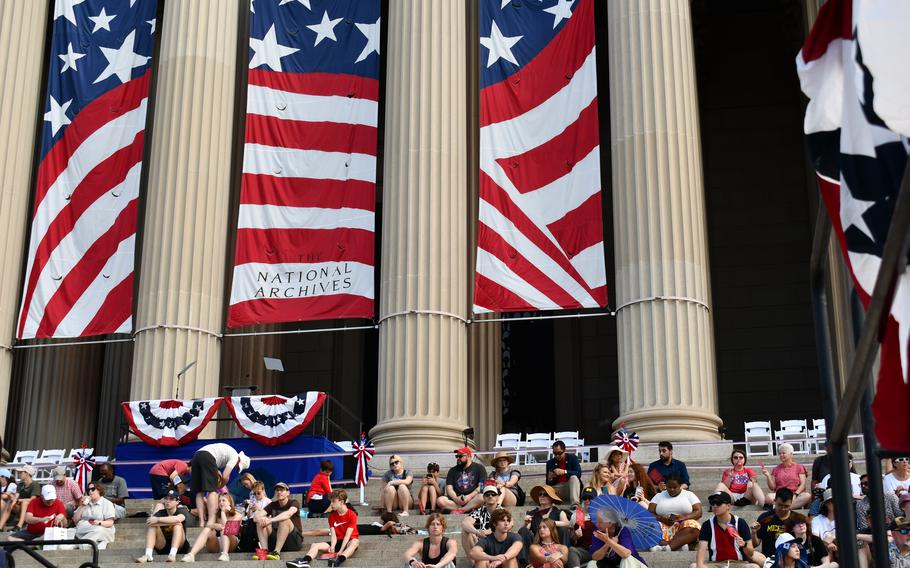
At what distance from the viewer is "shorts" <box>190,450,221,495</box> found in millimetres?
17906

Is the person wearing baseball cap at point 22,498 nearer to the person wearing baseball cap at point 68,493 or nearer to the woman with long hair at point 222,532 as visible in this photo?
the person wearing baseball cap at point 68,493

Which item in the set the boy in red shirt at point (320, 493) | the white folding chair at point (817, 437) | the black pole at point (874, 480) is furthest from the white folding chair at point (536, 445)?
the black pole at point (874, 480)

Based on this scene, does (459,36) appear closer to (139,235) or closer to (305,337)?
(139,235)

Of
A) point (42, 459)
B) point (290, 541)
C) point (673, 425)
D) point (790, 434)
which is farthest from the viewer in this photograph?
point (42, 459)

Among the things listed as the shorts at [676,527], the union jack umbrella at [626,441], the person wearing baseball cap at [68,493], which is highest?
the union jack umbrella at [626,441]

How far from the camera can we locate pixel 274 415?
22094 mm

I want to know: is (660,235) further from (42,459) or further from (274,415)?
(42,459)

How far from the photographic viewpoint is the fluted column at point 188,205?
81.0 ft

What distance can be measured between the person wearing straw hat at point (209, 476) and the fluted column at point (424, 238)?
4.66m

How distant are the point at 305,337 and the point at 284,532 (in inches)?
827

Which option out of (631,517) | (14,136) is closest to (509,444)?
(631,517)

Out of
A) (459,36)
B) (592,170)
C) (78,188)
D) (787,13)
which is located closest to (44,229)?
(78,188)

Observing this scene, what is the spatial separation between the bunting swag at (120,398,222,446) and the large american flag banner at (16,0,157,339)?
239 centimetres

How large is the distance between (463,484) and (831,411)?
49.5 ft
